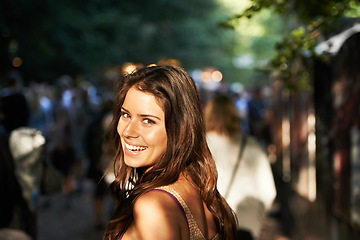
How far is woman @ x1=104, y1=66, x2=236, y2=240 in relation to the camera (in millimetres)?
2008

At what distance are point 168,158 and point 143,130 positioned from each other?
15 cm

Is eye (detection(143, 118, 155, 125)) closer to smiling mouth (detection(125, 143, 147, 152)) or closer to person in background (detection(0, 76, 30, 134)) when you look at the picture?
smiling mouth (detection(125, 143, 147, 152))

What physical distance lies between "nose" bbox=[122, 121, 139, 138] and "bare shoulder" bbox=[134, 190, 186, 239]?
0.27 m

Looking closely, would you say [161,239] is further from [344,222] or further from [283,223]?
[283,223]

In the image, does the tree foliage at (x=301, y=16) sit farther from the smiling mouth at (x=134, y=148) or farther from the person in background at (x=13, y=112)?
the person in background at (x=13, y=112)

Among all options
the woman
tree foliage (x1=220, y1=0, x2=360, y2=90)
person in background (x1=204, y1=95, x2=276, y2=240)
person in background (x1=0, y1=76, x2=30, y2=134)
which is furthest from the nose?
person in background (x1=0, y1=76, x2=30, y2=134)

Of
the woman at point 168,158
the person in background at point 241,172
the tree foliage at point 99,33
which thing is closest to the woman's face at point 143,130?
the woman at point 168,158

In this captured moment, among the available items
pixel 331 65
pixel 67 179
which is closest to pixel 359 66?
pixel 331 65

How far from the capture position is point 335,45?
5172 millimetres

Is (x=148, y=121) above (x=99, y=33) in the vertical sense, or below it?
below

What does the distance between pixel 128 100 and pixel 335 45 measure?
136 inches

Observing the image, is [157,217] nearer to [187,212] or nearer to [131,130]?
[187,212]

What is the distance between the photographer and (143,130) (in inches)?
84.0

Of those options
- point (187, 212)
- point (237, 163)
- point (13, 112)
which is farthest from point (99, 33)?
point (187, 212)
